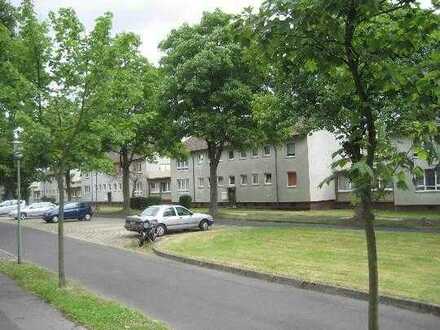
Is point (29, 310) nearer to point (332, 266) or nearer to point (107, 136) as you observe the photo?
point (107, 136)

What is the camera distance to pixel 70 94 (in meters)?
13.6

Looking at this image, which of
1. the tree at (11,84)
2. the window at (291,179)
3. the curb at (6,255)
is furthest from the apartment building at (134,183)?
the tree at (11,84)

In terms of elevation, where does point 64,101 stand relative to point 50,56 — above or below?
below

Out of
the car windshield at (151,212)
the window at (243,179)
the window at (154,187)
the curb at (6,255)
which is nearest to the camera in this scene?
the curb at (6,255)

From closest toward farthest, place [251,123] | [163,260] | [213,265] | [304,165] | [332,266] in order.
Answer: [332,266]
[213,265]
[163,260]
[251,123]
[304,165]

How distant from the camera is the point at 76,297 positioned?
37.8ft

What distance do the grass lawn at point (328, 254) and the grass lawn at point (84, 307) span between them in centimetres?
500

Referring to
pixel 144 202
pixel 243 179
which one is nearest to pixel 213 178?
pixel 243 179

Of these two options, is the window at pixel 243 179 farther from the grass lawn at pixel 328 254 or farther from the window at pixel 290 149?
the grass lawn at pixel 328 254

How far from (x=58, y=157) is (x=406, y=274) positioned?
852 centimetres

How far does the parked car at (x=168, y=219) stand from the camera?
28.0 metres

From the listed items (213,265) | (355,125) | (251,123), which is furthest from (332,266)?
(251,123)

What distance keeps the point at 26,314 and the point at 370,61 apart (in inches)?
302

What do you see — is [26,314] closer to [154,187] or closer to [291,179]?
[291,179]
